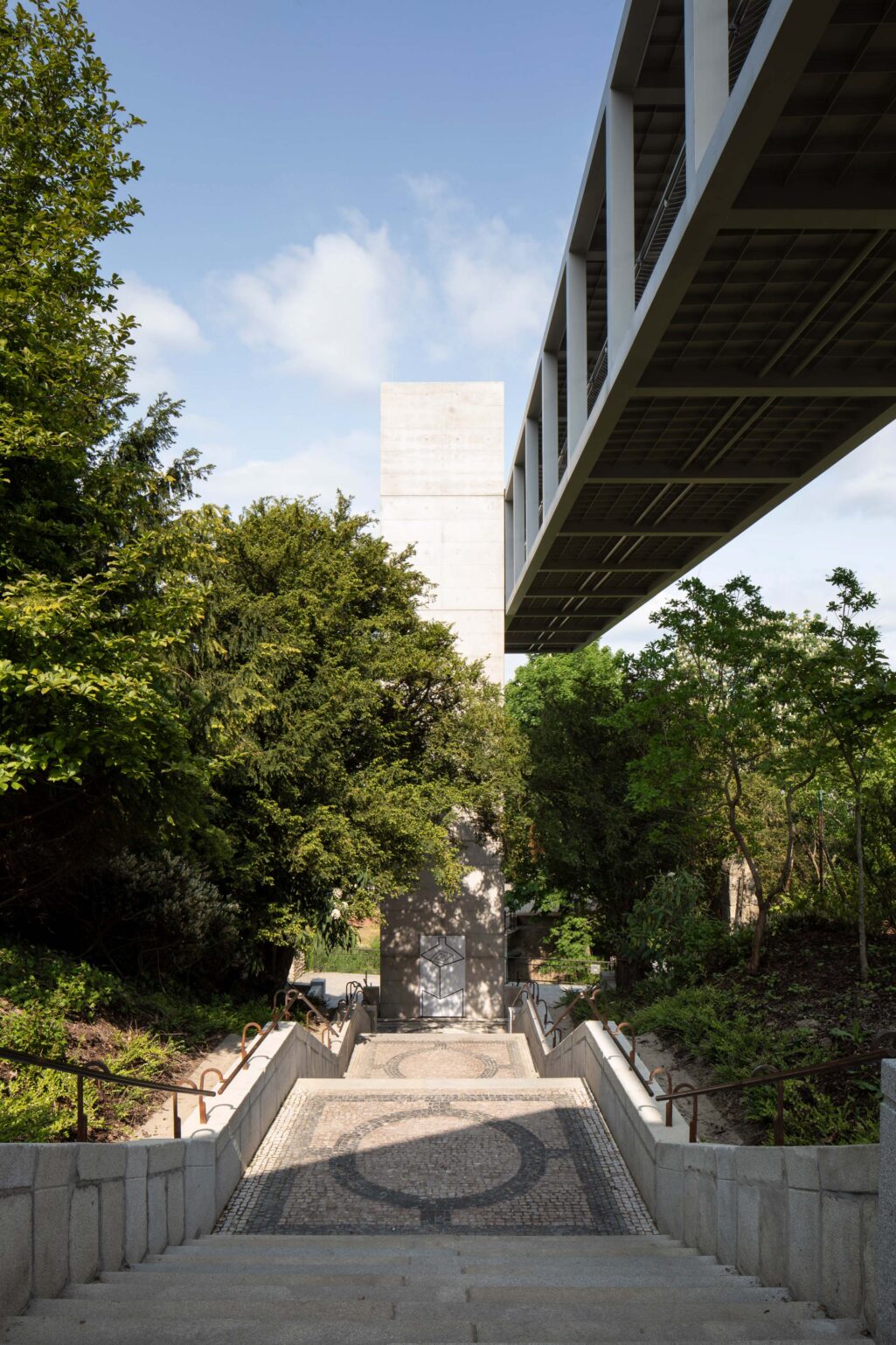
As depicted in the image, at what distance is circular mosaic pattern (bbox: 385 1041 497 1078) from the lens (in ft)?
54.2

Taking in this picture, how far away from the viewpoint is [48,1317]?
4.43m

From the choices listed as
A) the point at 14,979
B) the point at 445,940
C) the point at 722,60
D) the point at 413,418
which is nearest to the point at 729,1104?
the point at 14,979

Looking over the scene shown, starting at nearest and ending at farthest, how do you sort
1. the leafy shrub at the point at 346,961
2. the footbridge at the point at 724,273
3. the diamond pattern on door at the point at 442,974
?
the footbridge at the point at 724,273, the diamond pattern on door at the point at 442,974, the leafy shrub at the point at 346,961

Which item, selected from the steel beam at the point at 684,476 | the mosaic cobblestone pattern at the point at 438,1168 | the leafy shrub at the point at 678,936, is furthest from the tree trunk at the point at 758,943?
the steel beam at the point at 684,476

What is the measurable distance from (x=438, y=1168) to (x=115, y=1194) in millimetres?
4355

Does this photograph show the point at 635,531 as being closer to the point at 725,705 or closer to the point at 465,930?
the point at 725,705

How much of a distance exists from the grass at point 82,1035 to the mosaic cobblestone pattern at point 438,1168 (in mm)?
1325

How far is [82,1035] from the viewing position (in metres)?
9.67

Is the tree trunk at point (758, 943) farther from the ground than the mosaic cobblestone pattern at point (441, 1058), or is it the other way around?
Result: the tree trunk at point (758, 943)

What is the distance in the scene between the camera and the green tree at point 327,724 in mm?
15172

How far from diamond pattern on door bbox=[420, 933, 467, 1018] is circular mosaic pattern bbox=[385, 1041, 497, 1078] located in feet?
23.4

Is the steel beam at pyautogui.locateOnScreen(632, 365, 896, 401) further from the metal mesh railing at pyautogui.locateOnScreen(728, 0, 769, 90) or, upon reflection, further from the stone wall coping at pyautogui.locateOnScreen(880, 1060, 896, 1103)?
the stone wall coping at pyautogui.locateOnScreen(880, 1060, 896, 1103)

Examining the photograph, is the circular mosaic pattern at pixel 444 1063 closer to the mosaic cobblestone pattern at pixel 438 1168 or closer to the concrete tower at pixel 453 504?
the mosaic cobblestone pattern at pixel 438 1168

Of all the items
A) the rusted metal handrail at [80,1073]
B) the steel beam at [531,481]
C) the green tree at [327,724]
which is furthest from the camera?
the steel beam at [531,481]
